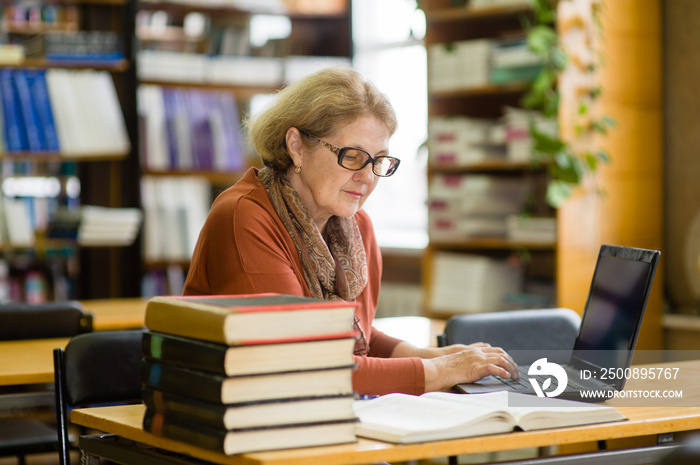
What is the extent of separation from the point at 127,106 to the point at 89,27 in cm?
44

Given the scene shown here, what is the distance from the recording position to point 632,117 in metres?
3.91

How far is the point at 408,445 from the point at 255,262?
636 mm

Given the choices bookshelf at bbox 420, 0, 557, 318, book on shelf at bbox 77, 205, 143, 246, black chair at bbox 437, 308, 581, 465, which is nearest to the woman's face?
black chair at bbox 437, 308, 581, 465

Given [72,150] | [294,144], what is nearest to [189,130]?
[72,150]

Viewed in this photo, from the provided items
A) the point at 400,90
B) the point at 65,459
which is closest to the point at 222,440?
the point at 65,459

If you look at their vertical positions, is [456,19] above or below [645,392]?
above

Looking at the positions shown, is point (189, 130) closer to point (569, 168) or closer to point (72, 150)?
point (72, 150)

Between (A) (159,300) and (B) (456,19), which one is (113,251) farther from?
(A) (159,300)

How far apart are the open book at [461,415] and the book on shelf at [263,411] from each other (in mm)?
69

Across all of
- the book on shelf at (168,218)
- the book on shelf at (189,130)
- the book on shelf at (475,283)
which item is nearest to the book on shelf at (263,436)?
the book on shelf at (475,283)

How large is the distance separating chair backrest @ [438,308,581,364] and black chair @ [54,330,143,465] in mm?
757

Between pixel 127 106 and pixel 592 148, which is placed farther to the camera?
pixel 127 106

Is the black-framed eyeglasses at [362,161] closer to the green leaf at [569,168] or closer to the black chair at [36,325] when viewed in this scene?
the black chair at [36,325]

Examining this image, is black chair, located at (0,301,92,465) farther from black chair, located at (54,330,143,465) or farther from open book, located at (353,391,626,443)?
open book, located at (353,391,626,443)
